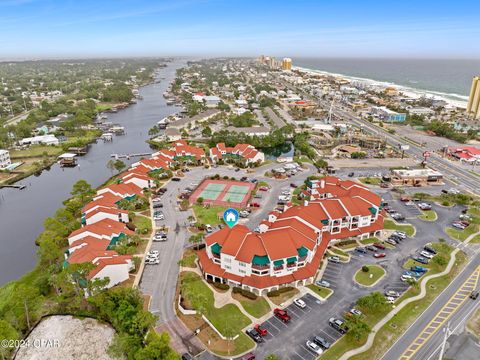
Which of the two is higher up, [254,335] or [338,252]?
[254,335]

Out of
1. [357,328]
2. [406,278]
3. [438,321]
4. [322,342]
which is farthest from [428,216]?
[322,342]

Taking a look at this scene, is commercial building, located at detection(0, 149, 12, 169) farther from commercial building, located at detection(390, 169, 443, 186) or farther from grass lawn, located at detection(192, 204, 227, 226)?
commercial building, located at detection(390, 169, 443, 186)

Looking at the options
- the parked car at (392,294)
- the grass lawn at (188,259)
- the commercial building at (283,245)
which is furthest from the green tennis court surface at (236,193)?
the parked car at (392,294)

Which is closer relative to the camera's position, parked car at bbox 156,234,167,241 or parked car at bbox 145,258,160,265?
parked car at bbox 145,258,160,265

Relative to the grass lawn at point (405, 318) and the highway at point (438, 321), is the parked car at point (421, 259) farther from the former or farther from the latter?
the highway at point (438, 321)

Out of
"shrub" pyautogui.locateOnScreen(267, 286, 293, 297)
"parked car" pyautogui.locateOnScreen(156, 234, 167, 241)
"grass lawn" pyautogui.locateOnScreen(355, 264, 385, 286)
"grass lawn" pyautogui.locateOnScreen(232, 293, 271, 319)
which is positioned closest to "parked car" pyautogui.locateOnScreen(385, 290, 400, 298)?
"grass lawn" pyautogui.locateOnScreen(355, 264, 385, 286)

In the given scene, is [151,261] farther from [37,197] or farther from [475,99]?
[475,99]

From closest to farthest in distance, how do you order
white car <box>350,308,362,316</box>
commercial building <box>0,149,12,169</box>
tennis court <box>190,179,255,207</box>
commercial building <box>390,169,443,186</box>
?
white car <box>350,308,362,316</box>
tennis court <box>190,179,255,207</box>
commercial building <box>390,169,443,186</box>
commercial building <box>0,149,12,169</box>
